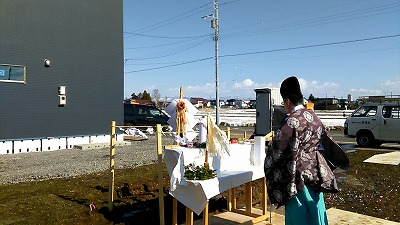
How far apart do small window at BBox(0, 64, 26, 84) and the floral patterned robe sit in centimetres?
1073

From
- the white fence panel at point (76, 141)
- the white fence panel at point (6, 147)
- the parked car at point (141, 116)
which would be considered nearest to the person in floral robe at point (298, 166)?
the white fence panel at point (6, 147)

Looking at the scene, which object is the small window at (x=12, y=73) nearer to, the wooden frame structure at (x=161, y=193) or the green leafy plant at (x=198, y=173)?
the wooden frame structure at (x=161, y=193)

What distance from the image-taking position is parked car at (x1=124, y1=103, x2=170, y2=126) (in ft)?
64.6

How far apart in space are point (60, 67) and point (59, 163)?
452 centimetres

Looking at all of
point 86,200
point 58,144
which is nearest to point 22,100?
point 58,144

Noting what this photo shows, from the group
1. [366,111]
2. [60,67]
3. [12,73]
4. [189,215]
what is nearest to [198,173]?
[189,215]

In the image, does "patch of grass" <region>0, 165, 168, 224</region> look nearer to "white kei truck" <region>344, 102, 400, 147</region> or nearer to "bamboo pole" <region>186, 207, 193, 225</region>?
"bamboo pole" <region>186, 207, 193, 225</region>

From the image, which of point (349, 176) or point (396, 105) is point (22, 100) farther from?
point (396, 105)

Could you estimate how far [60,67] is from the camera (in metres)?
12.8

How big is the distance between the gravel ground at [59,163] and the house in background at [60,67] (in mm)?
1225

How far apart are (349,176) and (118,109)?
9474 mm

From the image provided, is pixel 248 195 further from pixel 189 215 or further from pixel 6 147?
pixel 6 147

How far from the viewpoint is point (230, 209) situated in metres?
5.55

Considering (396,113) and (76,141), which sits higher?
(396,113)
